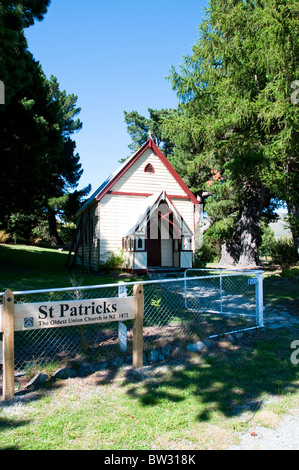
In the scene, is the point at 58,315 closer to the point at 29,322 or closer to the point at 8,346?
the point at 29,322

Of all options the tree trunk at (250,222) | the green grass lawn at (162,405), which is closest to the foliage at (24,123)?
the green grass lawn at (162,405)

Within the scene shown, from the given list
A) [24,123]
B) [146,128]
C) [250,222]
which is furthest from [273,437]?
[146,128]

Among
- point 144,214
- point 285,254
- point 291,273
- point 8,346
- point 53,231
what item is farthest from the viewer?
point 53,231

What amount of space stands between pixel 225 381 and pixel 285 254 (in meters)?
18.1

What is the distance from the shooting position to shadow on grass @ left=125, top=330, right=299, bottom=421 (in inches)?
171

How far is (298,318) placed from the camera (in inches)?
347

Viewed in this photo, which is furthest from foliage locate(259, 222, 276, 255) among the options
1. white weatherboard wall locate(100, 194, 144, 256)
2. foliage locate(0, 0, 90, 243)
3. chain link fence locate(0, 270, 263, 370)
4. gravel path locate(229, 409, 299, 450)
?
gravel path locate(229, 409, 299, 450)

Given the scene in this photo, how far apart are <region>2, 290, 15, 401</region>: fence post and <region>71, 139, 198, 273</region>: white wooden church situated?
11617mm

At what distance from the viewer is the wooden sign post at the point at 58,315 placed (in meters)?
4.53

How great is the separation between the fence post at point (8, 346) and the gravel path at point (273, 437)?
2.86m

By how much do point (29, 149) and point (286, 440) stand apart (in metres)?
16.4

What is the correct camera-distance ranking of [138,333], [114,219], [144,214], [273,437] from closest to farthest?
[273,437], [138,333], [144,214], [114,219]

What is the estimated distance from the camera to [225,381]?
4.94 meters

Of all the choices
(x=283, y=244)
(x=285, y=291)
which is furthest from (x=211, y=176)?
(x=285, y=291)
